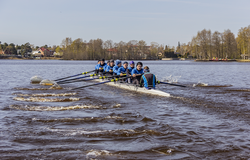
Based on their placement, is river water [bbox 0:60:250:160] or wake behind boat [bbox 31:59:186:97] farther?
wake behind boat [bbox 31:59:186:97]

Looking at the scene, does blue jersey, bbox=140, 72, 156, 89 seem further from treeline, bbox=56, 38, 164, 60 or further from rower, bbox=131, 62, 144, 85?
treeline, bbox=56, 38, 164, 60

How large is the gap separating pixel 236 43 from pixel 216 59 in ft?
34.2

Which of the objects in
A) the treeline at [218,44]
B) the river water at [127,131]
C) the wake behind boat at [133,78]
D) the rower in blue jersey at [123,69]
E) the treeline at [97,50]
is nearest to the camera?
the river water at [127,131]

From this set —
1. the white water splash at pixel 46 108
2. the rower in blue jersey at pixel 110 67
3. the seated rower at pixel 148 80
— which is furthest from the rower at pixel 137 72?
the rower in blue jersey at pixel 110 67

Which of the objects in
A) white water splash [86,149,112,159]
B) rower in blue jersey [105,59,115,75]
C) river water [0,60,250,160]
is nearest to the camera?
white water splash [86,149,112,159]

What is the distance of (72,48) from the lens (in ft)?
497

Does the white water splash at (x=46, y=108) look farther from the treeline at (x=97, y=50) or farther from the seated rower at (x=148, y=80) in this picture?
the treeline at (x=97, y=50)

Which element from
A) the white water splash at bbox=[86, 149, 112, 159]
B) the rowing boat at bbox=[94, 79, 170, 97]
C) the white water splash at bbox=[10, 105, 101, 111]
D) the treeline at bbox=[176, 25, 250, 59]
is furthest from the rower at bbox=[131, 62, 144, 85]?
the treeline at bbox=[176, 25, 250, 59]

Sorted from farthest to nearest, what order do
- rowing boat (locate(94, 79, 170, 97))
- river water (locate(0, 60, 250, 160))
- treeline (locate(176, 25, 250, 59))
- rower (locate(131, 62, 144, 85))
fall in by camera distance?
treeline (locate(176, 25, 250, 59))
rower (locate(131, 62, 144, 85))
rowing boat (locate(94, 79, 170, 97))
river water (locate(0, 60, 250, 160))

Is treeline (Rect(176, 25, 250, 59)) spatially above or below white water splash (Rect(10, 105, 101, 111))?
above

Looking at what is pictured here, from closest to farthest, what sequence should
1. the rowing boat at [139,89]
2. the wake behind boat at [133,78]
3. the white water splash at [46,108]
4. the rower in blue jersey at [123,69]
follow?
the white water splash at [46,108], the rowing boat at [139,89], the wake behind boat at [133,78], the rower in blue jersey at [123,69]

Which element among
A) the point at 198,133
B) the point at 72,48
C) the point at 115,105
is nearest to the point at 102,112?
the point at 115,105

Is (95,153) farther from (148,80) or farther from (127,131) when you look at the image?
(148,80)

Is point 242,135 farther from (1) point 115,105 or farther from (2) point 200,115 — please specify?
(1) point 115,105
